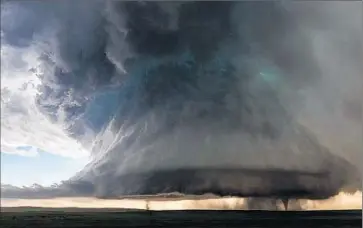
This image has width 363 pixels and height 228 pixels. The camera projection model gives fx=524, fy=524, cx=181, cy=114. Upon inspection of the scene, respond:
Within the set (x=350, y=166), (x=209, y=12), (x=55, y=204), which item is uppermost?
(x=209, y=12)


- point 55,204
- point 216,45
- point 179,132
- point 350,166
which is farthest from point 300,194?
point 55,204

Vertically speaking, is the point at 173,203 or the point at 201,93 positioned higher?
the point at 201,93

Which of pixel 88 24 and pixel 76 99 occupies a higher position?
pixel 88 24

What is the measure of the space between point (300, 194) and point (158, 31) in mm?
1731

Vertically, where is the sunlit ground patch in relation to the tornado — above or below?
below

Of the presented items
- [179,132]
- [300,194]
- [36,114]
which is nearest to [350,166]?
[300,194]

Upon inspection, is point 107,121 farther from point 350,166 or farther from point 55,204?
point 350,166

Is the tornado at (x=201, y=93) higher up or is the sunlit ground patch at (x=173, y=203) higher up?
the tornado at (x=201, y=93)

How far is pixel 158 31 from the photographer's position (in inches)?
166

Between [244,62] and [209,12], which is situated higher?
[209,12]

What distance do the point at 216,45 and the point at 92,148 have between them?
50.4 inches

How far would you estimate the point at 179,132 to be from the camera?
13.6 ft

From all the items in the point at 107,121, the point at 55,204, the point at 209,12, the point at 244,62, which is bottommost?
the point at 55,204

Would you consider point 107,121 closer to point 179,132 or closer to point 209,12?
point 179,132
